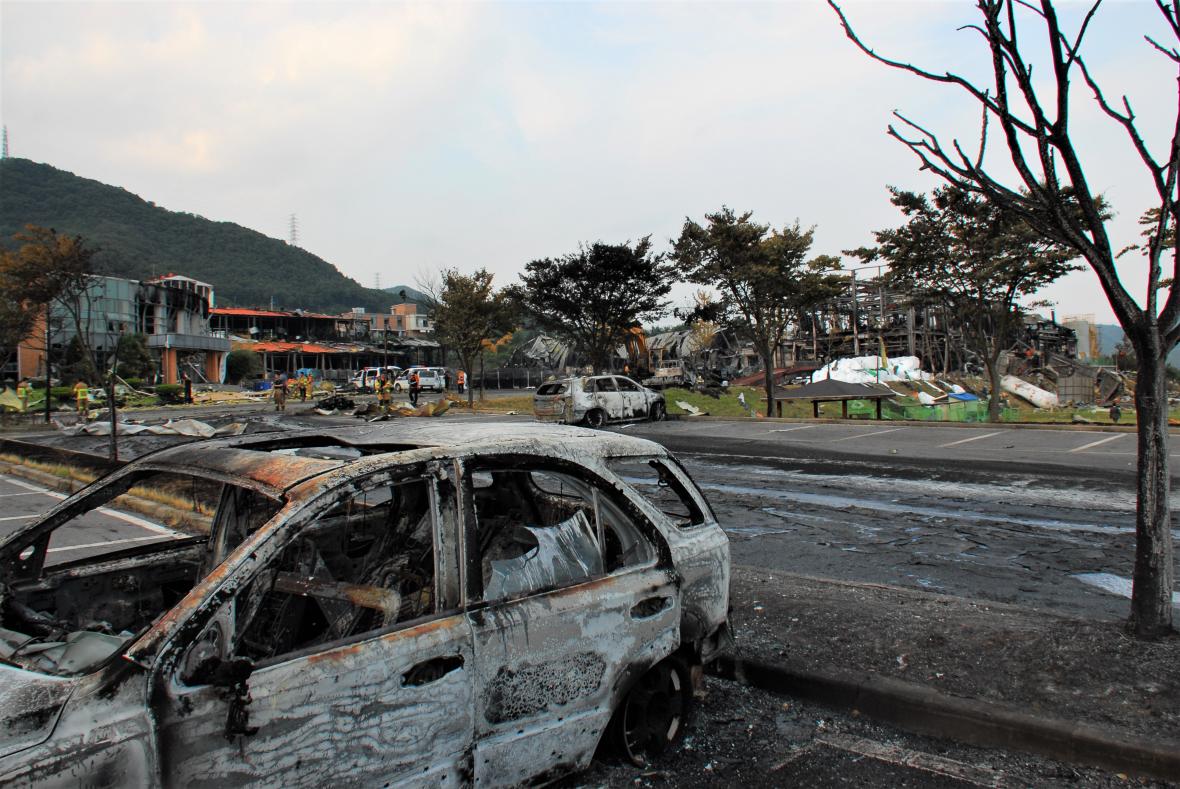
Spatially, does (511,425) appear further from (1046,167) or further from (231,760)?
(1046,167)

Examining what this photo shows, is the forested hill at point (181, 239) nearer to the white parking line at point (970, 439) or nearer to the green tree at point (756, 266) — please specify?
the green tree at point (756, 266)

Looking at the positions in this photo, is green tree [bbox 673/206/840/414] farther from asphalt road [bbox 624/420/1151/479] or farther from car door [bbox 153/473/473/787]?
car door [bbox 153/473/473/787]

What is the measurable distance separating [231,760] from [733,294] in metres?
26.5

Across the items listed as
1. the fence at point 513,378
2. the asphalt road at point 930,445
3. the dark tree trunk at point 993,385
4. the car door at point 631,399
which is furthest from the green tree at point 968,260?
the fence at point 513,378

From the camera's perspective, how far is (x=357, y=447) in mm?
3041

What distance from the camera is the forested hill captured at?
11344 centimetres

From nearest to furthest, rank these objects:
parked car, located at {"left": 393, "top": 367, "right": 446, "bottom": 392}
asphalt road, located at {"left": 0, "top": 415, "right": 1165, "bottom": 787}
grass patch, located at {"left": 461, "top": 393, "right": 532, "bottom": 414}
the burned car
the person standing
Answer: the burned car → asphalt road, located at {"left": 0, "top": 415, "right": 1165, "bottom": 787} → the person standing → grass patch, located at {"left": 461, "top": 393, "right": 532, "bottom": 414} → parked car, located at {"left": 393, "top": 367, "right": 446, "bottom": 392}

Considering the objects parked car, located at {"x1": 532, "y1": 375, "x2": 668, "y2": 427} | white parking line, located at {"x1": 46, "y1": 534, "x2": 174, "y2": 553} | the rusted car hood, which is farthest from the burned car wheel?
parked car, located at {"x1": 532, "y1": 375, "x2": 668, "y2": 427}

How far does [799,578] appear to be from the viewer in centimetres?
582

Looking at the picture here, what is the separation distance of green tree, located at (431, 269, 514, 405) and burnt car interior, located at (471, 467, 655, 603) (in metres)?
32.0

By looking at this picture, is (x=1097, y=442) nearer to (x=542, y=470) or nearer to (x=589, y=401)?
(x=589, y=401)

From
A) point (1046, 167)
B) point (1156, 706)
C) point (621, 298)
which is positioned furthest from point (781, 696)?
point (621, 298)

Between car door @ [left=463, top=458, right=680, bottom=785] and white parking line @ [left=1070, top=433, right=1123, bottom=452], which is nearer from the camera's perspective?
car door @ [left=463, top=458, right=680, bottom=785]

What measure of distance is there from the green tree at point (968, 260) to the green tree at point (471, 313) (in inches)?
709
